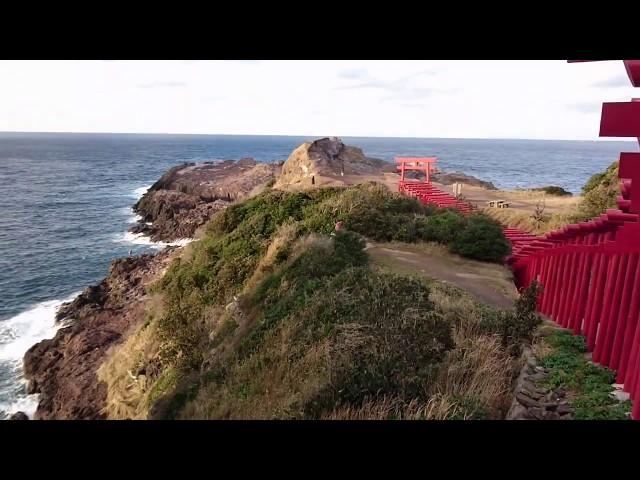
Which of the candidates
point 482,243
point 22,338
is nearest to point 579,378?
point 482,243

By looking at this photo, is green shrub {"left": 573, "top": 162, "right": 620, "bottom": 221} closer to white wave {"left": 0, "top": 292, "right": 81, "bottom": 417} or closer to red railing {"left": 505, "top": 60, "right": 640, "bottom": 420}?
red railing {"left": 505, "top": 60, "right": 640, "bottom": 420}

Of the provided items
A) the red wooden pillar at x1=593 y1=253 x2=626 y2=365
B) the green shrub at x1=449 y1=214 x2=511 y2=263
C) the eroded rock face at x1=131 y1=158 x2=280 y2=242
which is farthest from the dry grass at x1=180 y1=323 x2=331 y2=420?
the eroded rock face at x1=131 y1=158 x2=280 y2=242

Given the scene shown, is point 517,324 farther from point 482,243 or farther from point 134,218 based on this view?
point 134,218

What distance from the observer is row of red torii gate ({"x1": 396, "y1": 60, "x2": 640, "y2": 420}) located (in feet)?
12.0

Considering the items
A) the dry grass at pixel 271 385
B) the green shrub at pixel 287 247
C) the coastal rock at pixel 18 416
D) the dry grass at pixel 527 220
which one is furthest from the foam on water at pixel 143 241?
the dry grass at pixel 271 385

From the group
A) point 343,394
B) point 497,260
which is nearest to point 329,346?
point 343,394

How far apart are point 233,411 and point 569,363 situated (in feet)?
13.5

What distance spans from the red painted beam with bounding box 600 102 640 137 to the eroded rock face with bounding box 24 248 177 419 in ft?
43.7

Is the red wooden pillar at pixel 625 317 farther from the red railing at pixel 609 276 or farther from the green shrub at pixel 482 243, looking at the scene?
the green shrub at pixel 482 243

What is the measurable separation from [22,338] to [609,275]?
2117 cm

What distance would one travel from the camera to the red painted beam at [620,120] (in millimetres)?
3369

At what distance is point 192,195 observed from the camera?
44188mm
